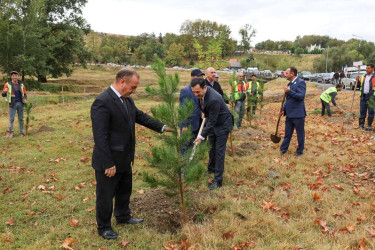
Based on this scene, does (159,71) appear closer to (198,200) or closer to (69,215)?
(198,200)

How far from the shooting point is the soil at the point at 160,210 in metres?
3.96

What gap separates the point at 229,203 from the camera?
175 inches

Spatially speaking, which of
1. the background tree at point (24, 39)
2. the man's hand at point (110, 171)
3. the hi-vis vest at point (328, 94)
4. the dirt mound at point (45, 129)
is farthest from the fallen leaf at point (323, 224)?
the background tree at point (24, 39)

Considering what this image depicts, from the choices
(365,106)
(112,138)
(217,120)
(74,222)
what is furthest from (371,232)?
(365,106)

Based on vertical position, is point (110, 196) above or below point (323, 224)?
above

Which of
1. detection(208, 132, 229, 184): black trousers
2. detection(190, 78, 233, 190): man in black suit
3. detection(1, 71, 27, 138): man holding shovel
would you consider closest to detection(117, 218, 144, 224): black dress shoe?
detection(190, 78, 233, 190): man in black suit

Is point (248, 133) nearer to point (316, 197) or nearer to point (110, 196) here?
point (316, 197)

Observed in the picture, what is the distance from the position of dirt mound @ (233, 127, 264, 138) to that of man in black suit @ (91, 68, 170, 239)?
594 centimetres

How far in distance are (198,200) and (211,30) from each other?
93347 mm

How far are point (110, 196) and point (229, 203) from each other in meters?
1.98

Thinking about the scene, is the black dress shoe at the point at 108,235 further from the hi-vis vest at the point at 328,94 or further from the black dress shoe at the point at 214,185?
the hi-vis vest at the point at 328,94

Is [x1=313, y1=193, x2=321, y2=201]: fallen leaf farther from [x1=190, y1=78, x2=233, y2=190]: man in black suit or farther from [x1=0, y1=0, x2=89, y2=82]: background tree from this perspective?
[x1=0, y1=0, x2=89, y2=82]: background tree

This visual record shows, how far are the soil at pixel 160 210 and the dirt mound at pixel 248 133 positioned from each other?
4825 millimetres

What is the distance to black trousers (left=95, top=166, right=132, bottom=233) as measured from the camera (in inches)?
136
